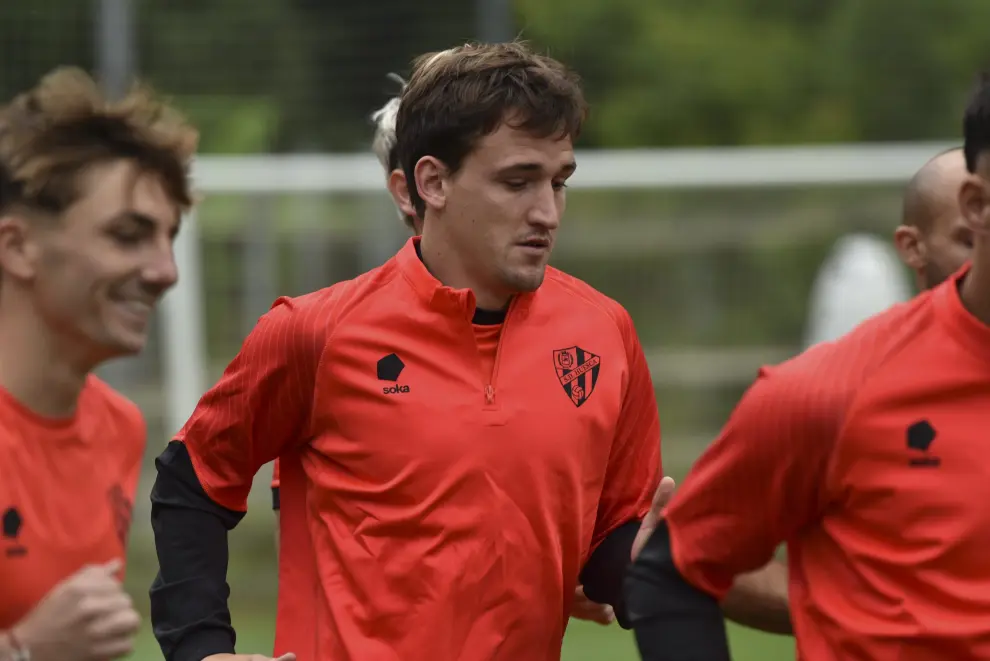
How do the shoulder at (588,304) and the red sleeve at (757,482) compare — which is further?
the shoulder at (588,304)

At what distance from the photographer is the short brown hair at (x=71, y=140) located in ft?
12.2

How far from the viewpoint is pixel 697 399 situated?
31.9 feet

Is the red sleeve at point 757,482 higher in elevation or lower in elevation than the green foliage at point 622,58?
lower

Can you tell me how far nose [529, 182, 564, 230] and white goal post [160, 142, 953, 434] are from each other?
7.00 m

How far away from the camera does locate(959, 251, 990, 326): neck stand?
2.49 m

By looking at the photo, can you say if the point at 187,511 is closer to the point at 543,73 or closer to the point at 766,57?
the point at 543,73

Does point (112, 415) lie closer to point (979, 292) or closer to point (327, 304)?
point (327, 304)

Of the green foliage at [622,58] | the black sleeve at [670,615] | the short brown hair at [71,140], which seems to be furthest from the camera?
the green foliage at [622,58]

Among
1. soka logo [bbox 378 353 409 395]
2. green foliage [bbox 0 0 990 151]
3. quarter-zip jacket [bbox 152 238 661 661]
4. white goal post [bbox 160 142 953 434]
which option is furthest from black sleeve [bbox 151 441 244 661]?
white goal post [bbox 160 142 953 434]

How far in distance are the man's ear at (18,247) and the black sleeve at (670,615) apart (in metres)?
1.84

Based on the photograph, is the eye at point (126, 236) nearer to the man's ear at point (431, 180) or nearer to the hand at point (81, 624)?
the man's ear at point (431, 180)

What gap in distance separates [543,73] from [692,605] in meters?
1.36

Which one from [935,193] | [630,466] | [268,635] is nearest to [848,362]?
[630,466]

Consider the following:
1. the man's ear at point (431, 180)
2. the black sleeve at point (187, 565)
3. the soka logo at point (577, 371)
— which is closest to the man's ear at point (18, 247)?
the black sleeve at point (187, 565)
